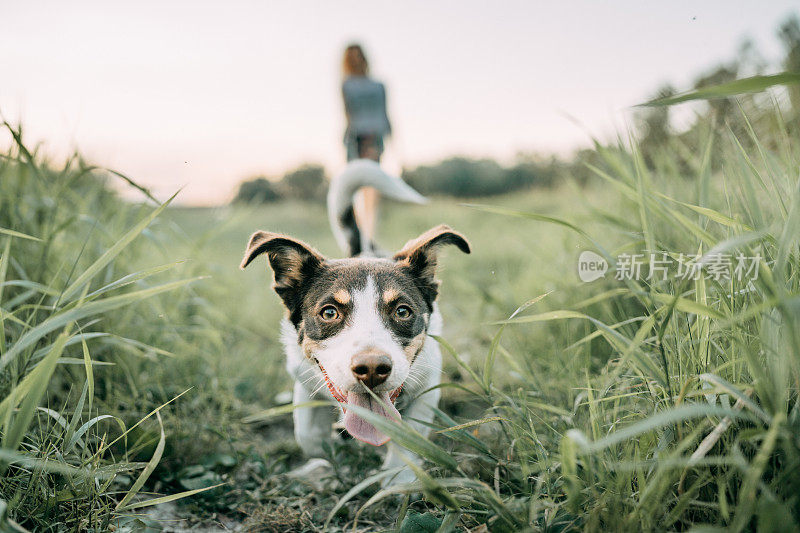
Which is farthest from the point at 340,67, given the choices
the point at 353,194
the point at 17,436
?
the point at 17,436

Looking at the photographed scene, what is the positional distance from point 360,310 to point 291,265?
507 mm

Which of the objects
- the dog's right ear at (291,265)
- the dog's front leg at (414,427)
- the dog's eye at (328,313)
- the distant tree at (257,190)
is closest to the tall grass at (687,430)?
the dog's front leg at (414,427)

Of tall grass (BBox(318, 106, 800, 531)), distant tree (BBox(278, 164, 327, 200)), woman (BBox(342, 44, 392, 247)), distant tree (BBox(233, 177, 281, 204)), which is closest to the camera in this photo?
tall grass (BBox(318, 106, 800, 531))

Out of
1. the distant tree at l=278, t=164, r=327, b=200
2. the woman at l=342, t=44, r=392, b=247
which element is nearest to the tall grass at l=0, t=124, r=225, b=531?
the woman at l=342, t=44, r=392, b=247

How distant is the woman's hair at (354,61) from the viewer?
22.4 ft

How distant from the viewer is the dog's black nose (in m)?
1.91

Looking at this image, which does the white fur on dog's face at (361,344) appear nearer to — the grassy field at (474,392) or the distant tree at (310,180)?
the grassy field at (474,392)

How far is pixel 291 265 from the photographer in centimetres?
255

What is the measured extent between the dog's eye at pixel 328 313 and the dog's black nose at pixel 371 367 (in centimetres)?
40

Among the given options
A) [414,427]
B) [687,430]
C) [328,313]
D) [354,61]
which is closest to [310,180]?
[354,61]

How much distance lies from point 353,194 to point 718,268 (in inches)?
89.7

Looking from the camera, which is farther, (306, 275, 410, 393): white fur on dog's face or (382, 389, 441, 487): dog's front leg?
(382, 389, 441, 487): dog's front leg

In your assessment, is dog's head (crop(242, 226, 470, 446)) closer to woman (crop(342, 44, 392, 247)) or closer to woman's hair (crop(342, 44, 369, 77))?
woman (crop(342, 44, 392, 247))

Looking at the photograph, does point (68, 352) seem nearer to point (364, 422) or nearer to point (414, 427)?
point (364, 422)
